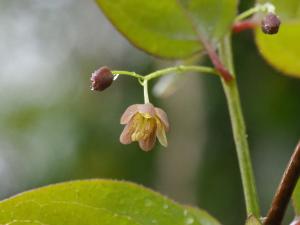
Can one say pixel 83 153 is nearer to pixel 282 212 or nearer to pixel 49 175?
pixel 49 175

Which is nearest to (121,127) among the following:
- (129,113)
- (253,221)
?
(129,113)

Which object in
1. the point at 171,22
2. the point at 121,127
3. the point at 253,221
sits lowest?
the point at 121,127

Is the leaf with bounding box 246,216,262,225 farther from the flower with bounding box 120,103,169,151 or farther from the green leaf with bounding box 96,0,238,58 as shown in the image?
the green leaf with bounding box 96,0,238,58

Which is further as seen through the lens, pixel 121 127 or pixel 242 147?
pixel 121 127

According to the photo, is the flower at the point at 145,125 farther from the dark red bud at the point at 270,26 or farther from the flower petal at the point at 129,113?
the dark red bud at the point at 270,26

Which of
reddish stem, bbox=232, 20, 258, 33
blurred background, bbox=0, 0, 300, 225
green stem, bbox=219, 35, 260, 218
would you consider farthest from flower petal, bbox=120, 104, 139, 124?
blurred background, bbox=0, 0, 300, 225

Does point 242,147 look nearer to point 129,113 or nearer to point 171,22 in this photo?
point 129,113

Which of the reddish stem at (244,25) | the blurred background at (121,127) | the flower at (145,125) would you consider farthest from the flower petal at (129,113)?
the blurred background at (121,127)
